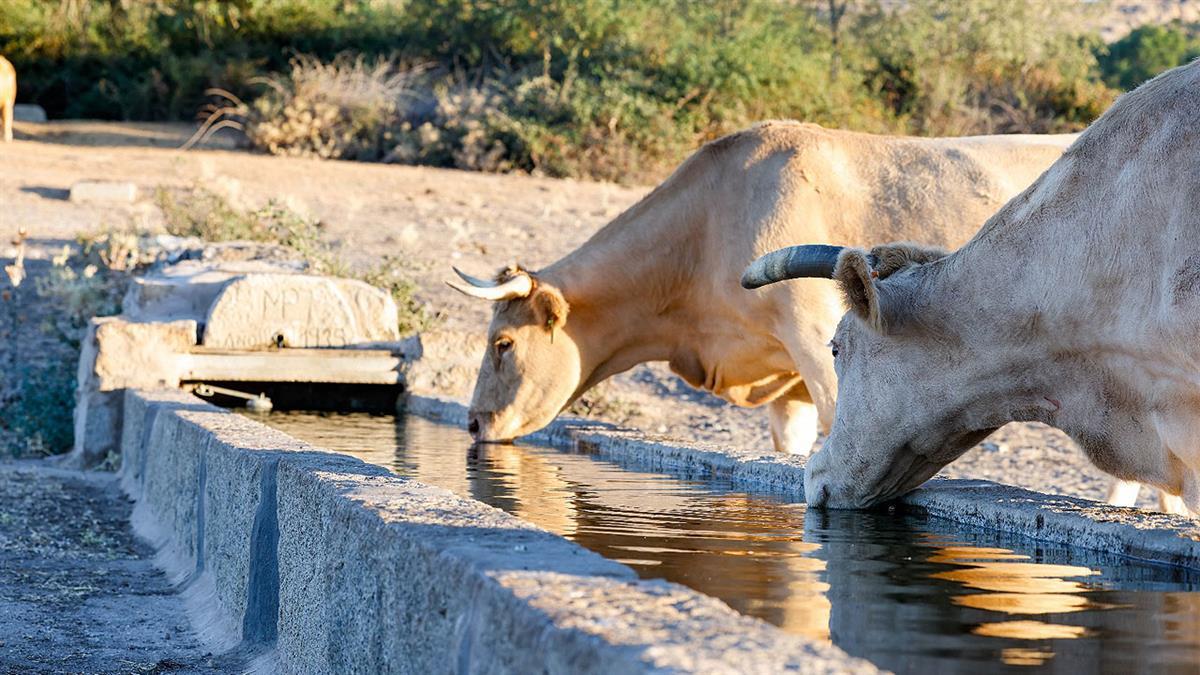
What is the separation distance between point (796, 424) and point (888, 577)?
183 inches

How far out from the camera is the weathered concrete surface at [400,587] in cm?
241

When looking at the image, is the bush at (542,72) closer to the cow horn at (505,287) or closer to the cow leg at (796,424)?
the cow leg at (796,424)

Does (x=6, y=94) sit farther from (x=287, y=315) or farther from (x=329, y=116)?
(x=287, y=315)

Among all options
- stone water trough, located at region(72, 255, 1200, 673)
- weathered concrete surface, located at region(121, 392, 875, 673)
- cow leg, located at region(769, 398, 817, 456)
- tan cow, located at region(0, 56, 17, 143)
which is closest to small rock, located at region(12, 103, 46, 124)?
tan cow, located at region(0, 56, 17, 143)

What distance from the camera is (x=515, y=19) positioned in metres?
26.4

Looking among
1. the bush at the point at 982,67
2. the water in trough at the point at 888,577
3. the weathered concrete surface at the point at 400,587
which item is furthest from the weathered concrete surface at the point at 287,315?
the bush at the point at 982,67

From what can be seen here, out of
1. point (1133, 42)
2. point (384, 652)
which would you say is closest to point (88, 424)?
point (384, 652)

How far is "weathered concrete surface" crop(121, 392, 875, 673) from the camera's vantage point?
2410mm

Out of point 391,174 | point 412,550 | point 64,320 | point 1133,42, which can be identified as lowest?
point 412,550

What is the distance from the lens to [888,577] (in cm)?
413

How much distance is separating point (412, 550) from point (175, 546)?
377 cm

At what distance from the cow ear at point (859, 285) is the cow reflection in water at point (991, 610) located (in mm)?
809

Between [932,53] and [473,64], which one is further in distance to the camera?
[932,53]

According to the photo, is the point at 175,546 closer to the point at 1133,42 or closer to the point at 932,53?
the point at 932,53
